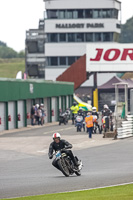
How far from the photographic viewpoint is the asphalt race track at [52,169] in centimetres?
1742

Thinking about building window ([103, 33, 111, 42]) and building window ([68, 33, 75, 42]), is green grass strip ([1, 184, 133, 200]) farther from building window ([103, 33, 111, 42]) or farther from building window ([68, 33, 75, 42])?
building window ([103, 33, 111, 42])

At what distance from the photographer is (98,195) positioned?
15.0m

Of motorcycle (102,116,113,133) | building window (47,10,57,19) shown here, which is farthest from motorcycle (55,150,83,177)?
building window (47,10,57,19)

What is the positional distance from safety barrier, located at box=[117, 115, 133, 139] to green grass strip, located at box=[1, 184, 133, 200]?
19.7 meters

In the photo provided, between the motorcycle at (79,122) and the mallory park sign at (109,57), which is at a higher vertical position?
the mallory park sign at (109,57)

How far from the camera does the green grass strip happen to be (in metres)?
14.5

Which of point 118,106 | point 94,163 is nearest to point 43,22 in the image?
point 118,106

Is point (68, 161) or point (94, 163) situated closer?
point (68, 161)

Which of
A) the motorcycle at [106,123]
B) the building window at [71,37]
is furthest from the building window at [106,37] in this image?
the motorcycle at [106,123]

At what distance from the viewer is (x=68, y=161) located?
19.9 m

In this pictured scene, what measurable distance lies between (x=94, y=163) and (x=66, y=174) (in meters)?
5.48

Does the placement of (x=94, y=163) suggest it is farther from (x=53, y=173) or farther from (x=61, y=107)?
(x=61, y=107)

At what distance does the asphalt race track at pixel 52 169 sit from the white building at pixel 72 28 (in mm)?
64319

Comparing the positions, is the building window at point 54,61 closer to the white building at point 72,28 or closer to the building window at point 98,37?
the white building at point 72,28
